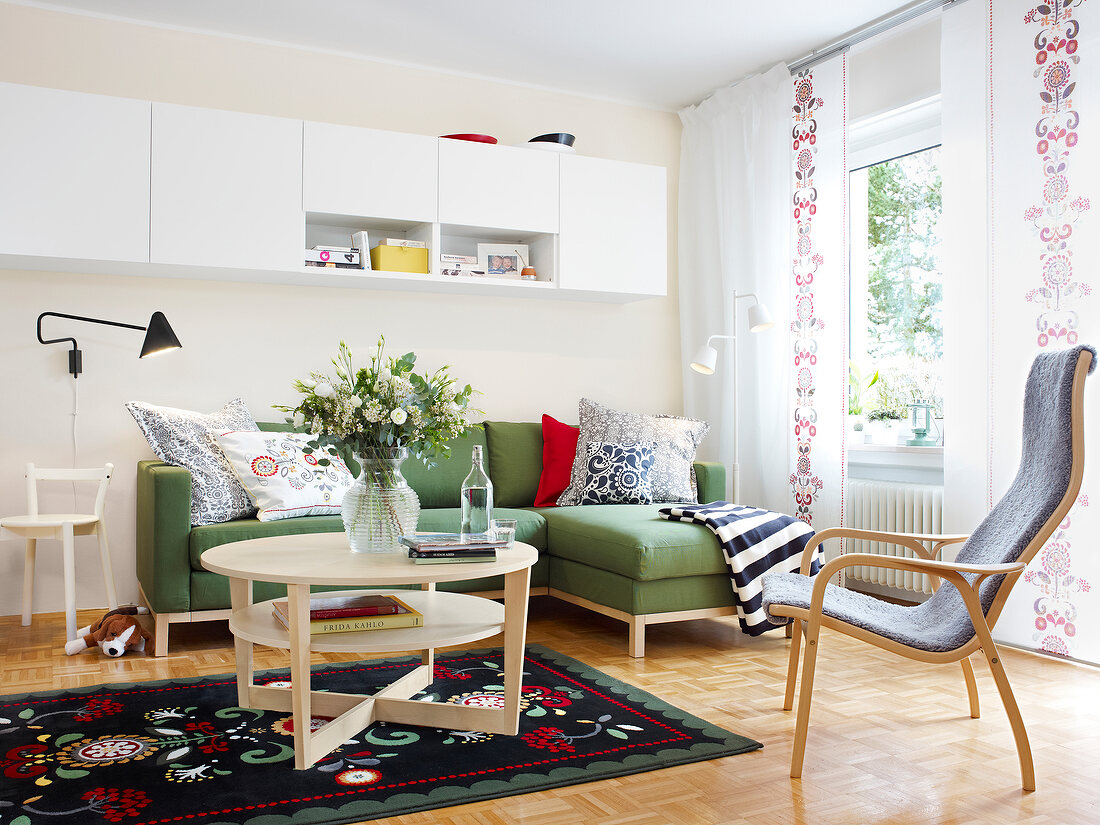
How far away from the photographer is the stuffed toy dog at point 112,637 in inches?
131

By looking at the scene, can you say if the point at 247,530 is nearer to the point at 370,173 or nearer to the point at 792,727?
the point at 370,173

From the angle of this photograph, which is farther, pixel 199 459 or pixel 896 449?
pixel 896 449

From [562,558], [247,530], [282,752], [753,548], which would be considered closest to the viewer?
[282,752]

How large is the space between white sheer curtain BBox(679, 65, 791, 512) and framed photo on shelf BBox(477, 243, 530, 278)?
108 centimetres

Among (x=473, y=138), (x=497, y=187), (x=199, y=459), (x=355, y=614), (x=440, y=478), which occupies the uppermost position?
(x=473, y=138)

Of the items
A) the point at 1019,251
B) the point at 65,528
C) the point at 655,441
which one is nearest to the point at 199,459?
the point at 65,528

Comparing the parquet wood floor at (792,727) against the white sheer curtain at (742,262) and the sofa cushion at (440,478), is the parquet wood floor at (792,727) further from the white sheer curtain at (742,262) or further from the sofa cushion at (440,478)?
the white sheer curtain at (742,262)

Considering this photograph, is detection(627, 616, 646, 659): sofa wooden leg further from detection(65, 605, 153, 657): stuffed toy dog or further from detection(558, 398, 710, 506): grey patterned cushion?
detection(65, 605, 153, 657): stuffed toy dog

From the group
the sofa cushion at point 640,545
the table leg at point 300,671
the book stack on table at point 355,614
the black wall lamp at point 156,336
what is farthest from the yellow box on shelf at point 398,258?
the table leg at point 300,671

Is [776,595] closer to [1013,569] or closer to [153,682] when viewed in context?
[1013,569]

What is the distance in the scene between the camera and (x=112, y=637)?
3336 mm

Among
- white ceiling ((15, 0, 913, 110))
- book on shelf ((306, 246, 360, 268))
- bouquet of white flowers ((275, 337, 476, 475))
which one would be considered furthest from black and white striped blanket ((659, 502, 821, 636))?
white ceiling ((15, 0, 913, 110))

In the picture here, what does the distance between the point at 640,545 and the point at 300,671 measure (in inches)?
58.7

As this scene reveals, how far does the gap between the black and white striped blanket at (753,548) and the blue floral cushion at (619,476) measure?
1.83 feet
